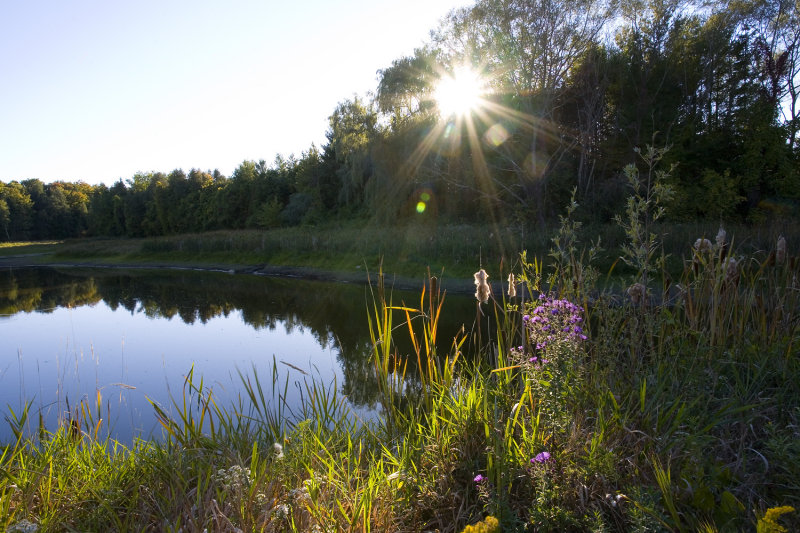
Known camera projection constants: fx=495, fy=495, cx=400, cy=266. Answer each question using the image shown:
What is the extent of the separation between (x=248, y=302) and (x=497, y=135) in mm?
10552

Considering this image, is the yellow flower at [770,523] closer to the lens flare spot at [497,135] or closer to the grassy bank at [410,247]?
the grassy bank at [410,247]

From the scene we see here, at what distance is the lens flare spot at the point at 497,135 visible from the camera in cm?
1764

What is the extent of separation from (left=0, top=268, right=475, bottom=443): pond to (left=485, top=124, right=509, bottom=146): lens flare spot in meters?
7.49

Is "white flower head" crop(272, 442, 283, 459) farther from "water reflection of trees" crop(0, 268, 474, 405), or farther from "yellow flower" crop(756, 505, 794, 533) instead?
"water reflection of trees" crop(0, 268, 474, 405)

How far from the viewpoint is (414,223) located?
70.3 ft

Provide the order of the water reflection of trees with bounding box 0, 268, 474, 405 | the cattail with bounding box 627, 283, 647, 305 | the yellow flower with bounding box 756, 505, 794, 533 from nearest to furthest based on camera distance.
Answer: the yellow flower with bounding box 756, 505, 794, 533
the cattail with bounding box 627, 283, 647, 305
the water reflection of trees with bounding box 0, 268, 474, 405

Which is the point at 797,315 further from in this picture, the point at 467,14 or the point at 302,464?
the point at 467,14

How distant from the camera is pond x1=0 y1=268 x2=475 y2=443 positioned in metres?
4.80

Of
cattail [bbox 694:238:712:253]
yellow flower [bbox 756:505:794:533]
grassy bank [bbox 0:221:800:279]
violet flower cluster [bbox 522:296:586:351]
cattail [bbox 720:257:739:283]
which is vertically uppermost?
cattail [bbox 694:238:712:253]

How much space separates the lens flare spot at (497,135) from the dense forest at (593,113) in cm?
6

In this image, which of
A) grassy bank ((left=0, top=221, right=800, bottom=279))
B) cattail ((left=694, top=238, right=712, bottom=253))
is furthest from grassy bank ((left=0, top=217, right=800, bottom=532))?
grassy bank ((left=0, top=221, right=800, bottom=279))

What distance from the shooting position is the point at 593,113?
17734mm

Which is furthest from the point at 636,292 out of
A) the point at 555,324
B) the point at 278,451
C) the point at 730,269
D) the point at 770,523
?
the point at 278,451

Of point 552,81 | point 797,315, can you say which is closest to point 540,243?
point 552,81
